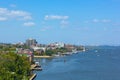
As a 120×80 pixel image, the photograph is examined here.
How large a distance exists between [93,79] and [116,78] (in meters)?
2.09

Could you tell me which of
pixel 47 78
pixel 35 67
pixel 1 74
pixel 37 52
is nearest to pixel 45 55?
pixel 37 52

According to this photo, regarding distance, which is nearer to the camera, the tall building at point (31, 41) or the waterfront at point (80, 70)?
the waterfront at point (80, 70)

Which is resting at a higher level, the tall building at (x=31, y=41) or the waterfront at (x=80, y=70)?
the tall building at (x=31, y=41)

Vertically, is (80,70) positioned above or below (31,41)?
below

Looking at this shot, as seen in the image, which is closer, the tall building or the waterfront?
the waterfront

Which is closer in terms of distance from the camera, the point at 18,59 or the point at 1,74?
the point at 1,74

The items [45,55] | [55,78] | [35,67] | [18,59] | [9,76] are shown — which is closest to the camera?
[9,76]

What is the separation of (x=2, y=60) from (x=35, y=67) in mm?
14996

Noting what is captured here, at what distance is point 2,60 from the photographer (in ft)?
83.4

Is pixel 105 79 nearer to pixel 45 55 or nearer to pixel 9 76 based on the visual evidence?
pixel 9 76

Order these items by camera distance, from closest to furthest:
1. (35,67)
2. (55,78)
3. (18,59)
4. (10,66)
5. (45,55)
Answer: (10,66) → (18,59) → (55,78) → (35,67) → (45,55)

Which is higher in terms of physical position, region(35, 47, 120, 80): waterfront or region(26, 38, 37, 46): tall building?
region(26, 38, 37, 46): tall building

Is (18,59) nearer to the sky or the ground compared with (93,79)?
nearer to the sky

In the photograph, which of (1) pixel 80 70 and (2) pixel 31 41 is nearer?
(1) pixel 80 70
